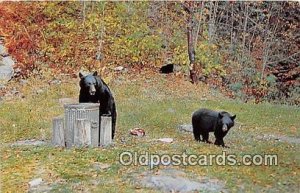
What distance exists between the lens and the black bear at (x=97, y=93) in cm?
483

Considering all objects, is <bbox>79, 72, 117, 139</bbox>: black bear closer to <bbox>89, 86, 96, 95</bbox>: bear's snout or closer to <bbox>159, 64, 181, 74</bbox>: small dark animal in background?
<bbox>89, 86, 96, 95</bbox>: bear's snout

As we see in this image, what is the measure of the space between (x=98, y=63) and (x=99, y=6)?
681 mm

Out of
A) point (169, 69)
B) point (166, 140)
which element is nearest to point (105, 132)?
point (166, 140)

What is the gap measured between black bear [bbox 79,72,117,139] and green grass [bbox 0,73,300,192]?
25cm

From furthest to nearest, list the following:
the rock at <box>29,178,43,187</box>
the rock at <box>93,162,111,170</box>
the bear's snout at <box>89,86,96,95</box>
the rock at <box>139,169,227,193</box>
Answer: the bear's snout at <box>89,86,96,95</box>, the rock at <box>93,162,111,170</box>, the rock at <box>29,178,43,187</box>, the rock at <box>139,169,227,193</box>

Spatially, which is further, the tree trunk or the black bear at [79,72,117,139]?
the tree trunk

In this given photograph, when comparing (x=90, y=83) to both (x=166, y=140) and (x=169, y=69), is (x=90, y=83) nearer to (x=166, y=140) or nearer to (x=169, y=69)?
(x=166, y=140)

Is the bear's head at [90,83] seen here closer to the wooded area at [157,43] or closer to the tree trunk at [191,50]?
the wooded area at [157,43]

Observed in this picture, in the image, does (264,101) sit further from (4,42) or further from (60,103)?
(4,42)

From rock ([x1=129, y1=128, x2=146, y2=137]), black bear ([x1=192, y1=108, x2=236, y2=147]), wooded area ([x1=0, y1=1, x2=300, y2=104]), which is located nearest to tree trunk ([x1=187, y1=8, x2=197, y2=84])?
wooded area ([x1=0, y1=1, x2=300, y2=104])

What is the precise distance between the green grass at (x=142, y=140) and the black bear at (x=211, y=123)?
0.12 m

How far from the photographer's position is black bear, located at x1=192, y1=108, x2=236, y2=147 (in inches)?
186

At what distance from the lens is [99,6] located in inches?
225

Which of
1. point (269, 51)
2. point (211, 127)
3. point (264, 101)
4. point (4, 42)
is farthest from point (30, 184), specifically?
point (269, 51)
